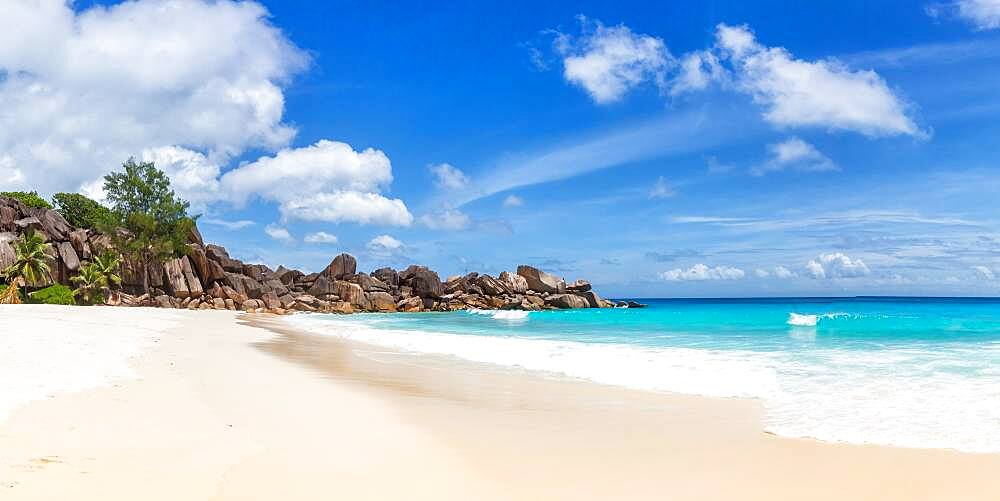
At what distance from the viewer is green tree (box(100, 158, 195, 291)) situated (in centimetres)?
6425

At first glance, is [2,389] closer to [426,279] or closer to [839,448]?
[839,448]

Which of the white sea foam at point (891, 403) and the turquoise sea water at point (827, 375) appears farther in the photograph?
the turquoise sea water at point (827, 375)

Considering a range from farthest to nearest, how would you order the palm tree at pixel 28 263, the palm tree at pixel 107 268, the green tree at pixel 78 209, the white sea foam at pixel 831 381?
the green tree at pixel 78 209, the palm tree at pixel 107 268, the palm tree at pixel 28 263, the white sea foam at pixel 831 381

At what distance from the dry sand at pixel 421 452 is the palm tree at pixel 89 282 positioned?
54.4 m

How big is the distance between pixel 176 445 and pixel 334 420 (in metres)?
2.29

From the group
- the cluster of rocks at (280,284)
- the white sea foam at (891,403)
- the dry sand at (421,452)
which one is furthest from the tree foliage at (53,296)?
the white sea foam at (891,403)

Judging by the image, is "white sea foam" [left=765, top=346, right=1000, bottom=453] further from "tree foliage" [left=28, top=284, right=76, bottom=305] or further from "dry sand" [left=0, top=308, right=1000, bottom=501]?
"tree foliage" [left=28, top=284, right=76, bottom=305]

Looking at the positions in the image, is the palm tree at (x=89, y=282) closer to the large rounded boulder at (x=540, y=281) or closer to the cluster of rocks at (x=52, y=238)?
the cluster of rocks at (x=52, y=238)

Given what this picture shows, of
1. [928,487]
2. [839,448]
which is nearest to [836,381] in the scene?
[839,448]

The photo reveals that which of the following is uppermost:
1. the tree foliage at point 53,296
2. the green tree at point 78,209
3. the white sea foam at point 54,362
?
the green tree at point 78,209

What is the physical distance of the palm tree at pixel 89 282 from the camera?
5600cm

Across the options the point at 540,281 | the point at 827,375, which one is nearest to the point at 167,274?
the point at 540,281

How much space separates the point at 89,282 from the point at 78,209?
27367mm

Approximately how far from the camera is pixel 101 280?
56.9 m
